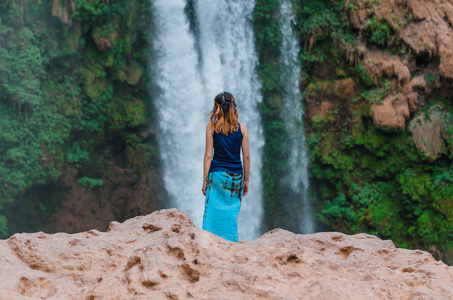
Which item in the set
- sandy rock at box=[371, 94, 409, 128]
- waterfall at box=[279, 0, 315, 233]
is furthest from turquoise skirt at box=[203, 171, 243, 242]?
waterfall at box=[279, 0, 315, 233]

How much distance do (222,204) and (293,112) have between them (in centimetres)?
942

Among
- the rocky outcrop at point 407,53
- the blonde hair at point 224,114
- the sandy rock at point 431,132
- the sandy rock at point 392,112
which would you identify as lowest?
the sandy rock at point 431,132

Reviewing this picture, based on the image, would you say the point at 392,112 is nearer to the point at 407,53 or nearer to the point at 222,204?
the point at 407,53

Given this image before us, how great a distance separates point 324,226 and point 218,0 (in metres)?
6.89

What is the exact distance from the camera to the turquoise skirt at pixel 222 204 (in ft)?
13.9

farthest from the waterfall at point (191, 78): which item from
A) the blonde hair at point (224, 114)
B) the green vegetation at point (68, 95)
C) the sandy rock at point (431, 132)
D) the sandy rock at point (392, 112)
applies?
the blonde hair at point (224, 114)

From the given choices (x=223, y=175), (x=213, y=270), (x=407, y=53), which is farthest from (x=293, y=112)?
(x=213, y=270)

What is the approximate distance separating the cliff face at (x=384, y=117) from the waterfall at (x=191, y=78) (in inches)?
79.4

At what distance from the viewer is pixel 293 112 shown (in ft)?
43.8

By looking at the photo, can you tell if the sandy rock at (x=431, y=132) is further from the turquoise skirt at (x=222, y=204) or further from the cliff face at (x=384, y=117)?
the turquoise skirt at (x=222, y=204)

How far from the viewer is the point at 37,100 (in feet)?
37.5

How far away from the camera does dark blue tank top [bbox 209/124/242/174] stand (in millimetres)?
4148

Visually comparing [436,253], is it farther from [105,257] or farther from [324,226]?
[105,257]

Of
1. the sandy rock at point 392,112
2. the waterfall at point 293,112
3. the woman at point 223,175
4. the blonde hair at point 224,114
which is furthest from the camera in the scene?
the waterfall at point 293,112
